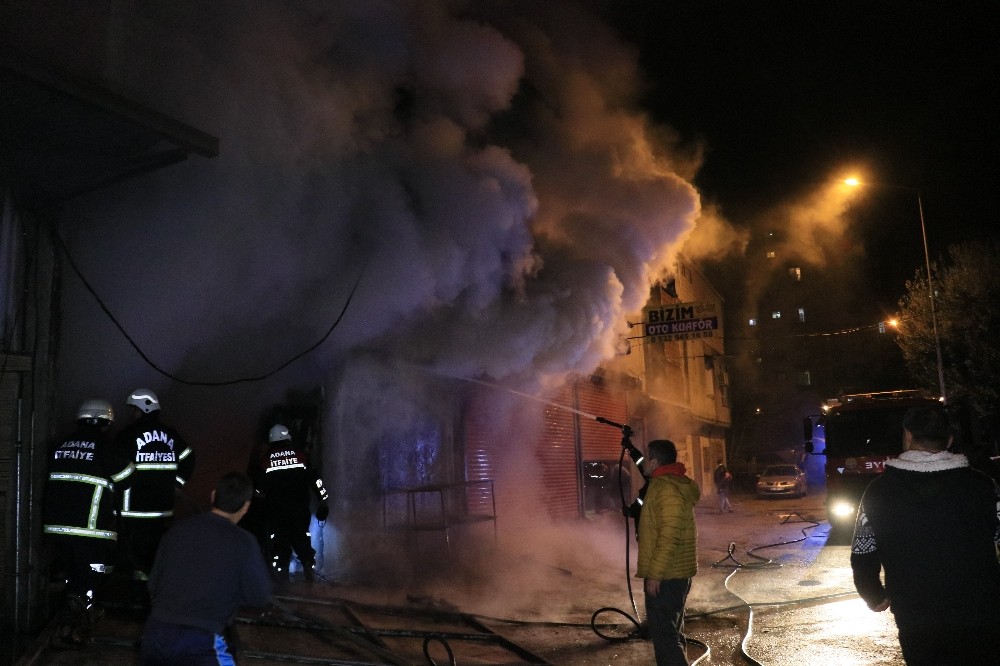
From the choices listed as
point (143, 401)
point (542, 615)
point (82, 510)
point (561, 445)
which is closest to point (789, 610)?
point (542, 615)

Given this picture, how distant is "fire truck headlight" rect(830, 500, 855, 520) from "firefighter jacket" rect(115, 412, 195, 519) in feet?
34.8

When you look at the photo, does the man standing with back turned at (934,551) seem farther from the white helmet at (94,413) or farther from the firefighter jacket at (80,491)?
the white helmet at (94,413)

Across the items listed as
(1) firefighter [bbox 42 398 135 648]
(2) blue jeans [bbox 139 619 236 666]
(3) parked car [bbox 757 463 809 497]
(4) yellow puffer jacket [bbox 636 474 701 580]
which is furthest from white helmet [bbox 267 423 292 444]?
(3) parked car [bbox 757 463 809 497]

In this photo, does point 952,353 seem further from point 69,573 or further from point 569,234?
point 69,573

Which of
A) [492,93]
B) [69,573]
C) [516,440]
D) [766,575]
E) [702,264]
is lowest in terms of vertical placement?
[766,575]

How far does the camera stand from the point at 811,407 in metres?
52.3

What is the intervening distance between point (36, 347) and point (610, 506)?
1303cm

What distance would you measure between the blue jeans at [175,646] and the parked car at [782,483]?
26.3 m

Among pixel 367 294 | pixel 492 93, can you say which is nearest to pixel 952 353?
pixel 492 93

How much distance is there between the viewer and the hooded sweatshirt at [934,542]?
278 centimetres

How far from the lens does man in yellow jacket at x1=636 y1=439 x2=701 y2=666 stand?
179 inches

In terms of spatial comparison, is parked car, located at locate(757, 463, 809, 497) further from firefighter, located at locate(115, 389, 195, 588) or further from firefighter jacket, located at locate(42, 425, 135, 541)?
firefighter jacket, located at locate(42, 425, 135, 541)

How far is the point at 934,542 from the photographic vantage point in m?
2.83

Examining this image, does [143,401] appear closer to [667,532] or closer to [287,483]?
[287,483]
